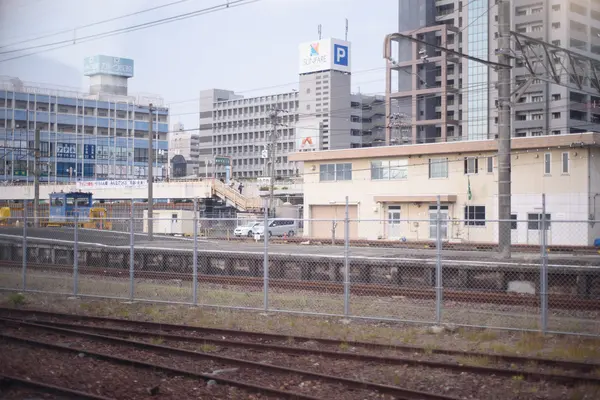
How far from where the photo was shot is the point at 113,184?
48.9 meters

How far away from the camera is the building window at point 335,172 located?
137 ft

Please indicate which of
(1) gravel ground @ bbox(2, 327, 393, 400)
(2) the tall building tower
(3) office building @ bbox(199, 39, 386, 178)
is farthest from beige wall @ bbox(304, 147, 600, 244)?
(3) office building @ bbox(199, 39, 386, 178)

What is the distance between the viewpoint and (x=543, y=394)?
8.45 meters

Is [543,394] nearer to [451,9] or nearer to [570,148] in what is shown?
[570,148]

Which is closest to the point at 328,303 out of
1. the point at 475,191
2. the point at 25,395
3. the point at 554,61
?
the point at 25,395

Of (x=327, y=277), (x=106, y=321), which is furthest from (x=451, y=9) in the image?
(x=106, y=321)

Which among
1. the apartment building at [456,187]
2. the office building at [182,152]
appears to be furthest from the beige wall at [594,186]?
the office building at [182,152]

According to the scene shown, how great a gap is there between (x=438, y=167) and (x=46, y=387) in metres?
31.8

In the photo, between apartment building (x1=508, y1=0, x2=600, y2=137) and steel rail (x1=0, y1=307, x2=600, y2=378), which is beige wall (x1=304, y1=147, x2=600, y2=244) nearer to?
apartment building (x1=508, y1=0, x2=600, y2=137)

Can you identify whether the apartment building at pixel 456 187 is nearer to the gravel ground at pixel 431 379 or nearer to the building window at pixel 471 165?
the building window at pixel 471 165

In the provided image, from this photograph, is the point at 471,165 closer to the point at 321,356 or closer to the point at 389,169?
the point at 389,169

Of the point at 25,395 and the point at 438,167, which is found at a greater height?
the point at 438,167

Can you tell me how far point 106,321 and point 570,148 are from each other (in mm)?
24553

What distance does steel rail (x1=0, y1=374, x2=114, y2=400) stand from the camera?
8.28 m
